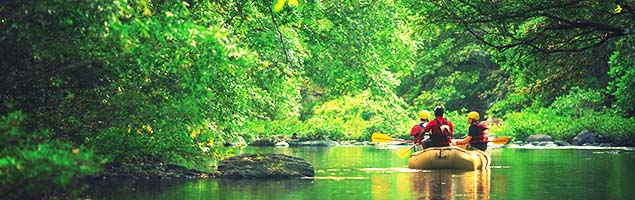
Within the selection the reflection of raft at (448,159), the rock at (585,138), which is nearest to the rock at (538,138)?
the rock at (585,138)

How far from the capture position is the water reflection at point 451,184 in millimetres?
18008

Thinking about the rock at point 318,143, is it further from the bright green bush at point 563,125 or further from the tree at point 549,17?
the tree at point 549,17

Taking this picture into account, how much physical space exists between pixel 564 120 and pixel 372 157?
44.7 ft

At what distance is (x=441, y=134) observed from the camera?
2592 centimetres

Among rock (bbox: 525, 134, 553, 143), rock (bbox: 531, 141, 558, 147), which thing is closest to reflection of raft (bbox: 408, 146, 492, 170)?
rock (bbox: 531, 141, 558, 147)

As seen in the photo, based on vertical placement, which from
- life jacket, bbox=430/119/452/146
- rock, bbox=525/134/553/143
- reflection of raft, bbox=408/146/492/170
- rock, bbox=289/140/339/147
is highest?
rock, bbox=525/134/553/143

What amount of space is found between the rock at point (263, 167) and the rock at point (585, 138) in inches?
784

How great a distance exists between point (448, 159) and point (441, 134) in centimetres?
91

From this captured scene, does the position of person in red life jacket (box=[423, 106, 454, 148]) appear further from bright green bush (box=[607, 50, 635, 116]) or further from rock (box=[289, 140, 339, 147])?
rock (box=[289, 140, 339, 147])

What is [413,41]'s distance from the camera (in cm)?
3875

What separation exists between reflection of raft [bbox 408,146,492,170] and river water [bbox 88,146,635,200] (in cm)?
29

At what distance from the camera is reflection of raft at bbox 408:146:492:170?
25.2 meters

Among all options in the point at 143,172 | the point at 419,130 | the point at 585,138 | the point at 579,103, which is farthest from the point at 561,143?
the point at 143,172

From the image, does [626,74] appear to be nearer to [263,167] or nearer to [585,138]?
[263,167]
